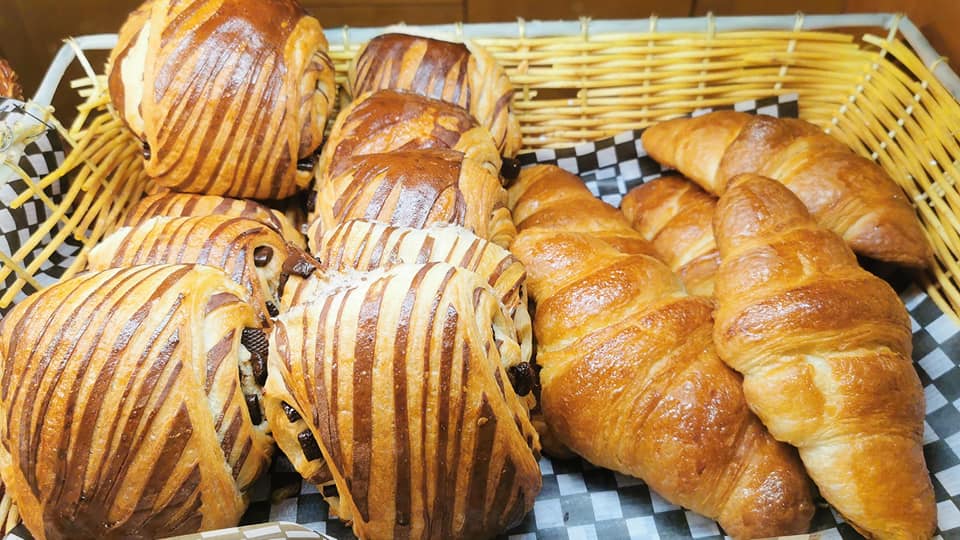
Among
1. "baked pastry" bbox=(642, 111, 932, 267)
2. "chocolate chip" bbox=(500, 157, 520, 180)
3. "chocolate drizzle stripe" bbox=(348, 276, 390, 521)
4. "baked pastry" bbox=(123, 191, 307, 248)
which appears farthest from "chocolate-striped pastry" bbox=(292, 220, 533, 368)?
"baked pastry" bbox=(642, 111, 932, 267)

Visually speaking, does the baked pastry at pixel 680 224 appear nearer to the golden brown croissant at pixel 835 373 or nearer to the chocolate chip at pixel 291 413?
the golden brown croissant at pixel 835 373

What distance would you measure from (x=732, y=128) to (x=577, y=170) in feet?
1.68

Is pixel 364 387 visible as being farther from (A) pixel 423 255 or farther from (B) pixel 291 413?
(A) pixel 423 255

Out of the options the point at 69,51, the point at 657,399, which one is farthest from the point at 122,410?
the point at 69,51

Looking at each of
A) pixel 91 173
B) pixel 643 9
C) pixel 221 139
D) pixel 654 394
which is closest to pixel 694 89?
pixel 643 9

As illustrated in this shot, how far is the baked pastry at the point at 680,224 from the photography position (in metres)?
1.73

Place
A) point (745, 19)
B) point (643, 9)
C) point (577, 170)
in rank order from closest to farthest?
point (745, 19)
point (577, 170)
point (643, 9)

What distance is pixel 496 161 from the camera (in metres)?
1.75

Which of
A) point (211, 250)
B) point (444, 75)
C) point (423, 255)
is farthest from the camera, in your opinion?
point (444, 75)

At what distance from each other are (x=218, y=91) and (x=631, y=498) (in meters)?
1.33

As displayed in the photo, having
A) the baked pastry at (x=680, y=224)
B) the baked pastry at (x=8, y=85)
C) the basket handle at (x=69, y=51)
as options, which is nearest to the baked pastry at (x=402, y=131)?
the baked pastry at (x=680, y=224)

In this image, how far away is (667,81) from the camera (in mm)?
2090

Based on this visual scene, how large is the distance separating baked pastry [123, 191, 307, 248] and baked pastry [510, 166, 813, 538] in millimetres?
715

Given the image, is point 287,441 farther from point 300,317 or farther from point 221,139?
point 221,139
